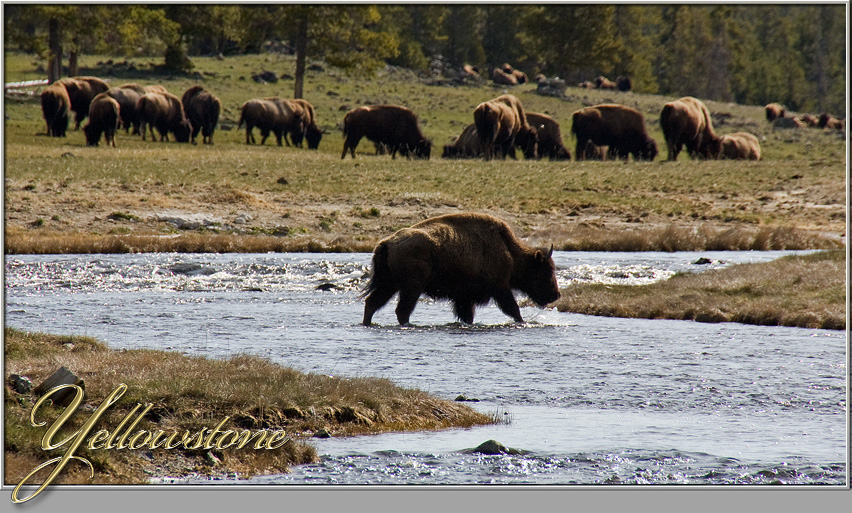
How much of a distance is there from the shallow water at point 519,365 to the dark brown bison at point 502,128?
66.4ft

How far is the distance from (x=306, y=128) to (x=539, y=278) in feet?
112

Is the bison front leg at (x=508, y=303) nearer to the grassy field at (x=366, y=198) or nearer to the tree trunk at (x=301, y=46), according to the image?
the grassy field at (x=366, y=198)

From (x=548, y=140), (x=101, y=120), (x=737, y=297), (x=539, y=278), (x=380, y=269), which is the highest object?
(x=380, y=269)

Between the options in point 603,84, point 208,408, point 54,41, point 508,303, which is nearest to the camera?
point 208,408

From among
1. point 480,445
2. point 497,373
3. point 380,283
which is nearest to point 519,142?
point 380,283

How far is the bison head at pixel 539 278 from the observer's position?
13.4 m

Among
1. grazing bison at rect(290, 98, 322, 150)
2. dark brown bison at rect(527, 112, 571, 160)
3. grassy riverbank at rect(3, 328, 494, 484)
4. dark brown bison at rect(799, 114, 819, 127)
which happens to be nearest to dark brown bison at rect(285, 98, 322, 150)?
grazing bison at rect(290, 98, 322, 150)

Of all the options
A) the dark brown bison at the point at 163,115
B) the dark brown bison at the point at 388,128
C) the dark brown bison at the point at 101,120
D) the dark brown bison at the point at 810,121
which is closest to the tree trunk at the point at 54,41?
the dark brown bison at the point at 163,115

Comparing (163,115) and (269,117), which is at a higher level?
(269,117)

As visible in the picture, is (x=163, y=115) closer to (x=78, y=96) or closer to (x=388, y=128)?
(x=78, y=96)

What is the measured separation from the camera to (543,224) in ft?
80.4

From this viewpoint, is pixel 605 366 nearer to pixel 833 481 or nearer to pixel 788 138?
pixel 833 481

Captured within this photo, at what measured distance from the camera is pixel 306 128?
46562 mm

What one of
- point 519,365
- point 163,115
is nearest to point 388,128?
point 163,115
